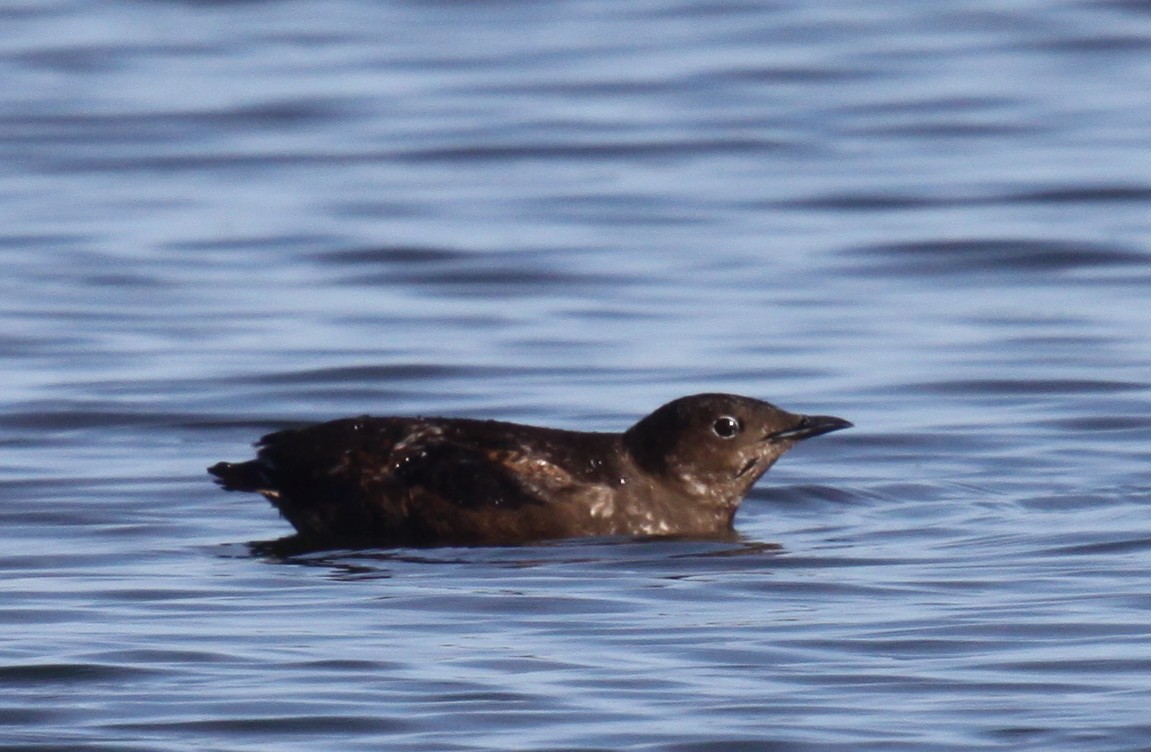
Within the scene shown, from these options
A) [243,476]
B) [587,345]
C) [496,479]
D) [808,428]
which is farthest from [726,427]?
[587,345]

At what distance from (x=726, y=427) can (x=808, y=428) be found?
0.33m

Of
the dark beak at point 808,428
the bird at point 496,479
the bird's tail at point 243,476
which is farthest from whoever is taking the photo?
the dark beak at point 808,428

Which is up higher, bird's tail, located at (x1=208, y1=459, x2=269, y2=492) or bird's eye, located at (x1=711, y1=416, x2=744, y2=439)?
bird's eye, located at (x1=711, y1=416, x2=744, y2=439)

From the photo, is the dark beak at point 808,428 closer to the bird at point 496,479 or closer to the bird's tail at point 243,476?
the bird at point 496,479

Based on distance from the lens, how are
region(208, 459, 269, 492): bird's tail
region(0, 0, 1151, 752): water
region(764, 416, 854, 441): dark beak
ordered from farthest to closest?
region(764, 416, 854, 441): dark beak
region(208, 459, 269, 492): bird's tail
region(0, 0, 1151, 752): water

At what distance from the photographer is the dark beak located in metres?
12.0

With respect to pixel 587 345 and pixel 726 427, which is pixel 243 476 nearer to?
pixel 726 427

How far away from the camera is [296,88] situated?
85.5 feet

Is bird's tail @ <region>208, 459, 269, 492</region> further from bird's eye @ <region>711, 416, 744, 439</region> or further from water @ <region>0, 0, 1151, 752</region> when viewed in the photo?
bird's eye @ <region>711, 416, 744, 439</region>

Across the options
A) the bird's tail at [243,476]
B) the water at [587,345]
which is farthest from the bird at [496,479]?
the water at [587,345]

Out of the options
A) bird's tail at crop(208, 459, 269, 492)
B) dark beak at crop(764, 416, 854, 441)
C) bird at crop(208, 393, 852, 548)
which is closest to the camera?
bird at crop(208, 393, 852, 548)

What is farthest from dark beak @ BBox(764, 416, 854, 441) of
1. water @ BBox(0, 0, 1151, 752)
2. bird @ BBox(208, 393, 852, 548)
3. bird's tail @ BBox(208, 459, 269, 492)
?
bird's tail @ BBox(208, 459, 269, 492)

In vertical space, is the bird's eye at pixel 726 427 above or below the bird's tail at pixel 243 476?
above

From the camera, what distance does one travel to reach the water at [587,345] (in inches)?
340
